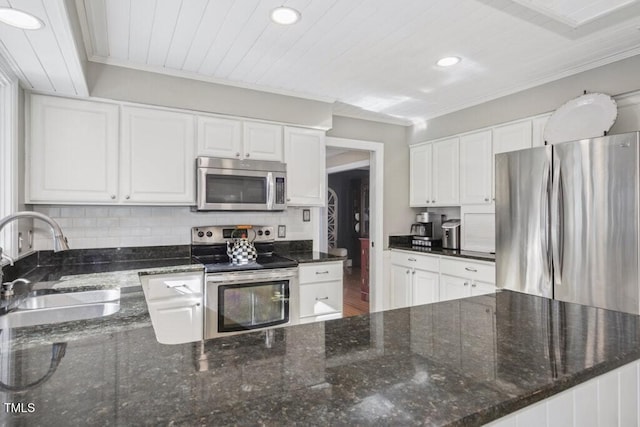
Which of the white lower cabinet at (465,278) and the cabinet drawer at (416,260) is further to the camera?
the cabinet drawer at (416,260)

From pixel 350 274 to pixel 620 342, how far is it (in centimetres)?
690

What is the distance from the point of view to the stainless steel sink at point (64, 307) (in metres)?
1.60

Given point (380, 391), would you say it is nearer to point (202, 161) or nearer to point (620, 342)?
point (620, 342)

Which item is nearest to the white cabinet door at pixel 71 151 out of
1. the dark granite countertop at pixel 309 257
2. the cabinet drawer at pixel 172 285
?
the cabinet drawer at pixel 172 285

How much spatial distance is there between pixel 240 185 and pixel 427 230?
2.28 m

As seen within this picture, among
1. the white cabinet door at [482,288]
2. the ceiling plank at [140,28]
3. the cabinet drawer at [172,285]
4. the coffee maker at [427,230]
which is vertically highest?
the ceiling plank at [140,28]

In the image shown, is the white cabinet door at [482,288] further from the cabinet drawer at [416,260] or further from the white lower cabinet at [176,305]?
the white lower cabinet at [176,305]

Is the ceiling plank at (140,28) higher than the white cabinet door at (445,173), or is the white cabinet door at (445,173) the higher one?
the ceiling plank at (140,28)

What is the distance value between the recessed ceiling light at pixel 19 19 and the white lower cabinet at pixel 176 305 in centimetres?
152

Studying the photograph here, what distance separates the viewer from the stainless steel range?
2627 mm

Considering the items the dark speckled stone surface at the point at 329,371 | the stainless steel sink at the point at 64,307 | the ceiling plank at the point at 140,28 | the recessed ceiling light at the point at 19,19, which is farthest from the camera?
the ceiling plank at the point at 140,28

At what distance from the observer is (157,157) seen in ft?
9.15

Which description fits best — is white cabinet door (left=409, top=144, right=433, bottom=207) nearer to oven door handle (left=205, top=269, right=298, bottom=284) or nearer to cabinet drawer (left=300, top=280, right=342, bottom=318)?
cabinet drawer (left=300, top=280, right=342, bottom=318)

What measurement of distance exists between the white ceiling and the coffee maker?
59.8 inches
